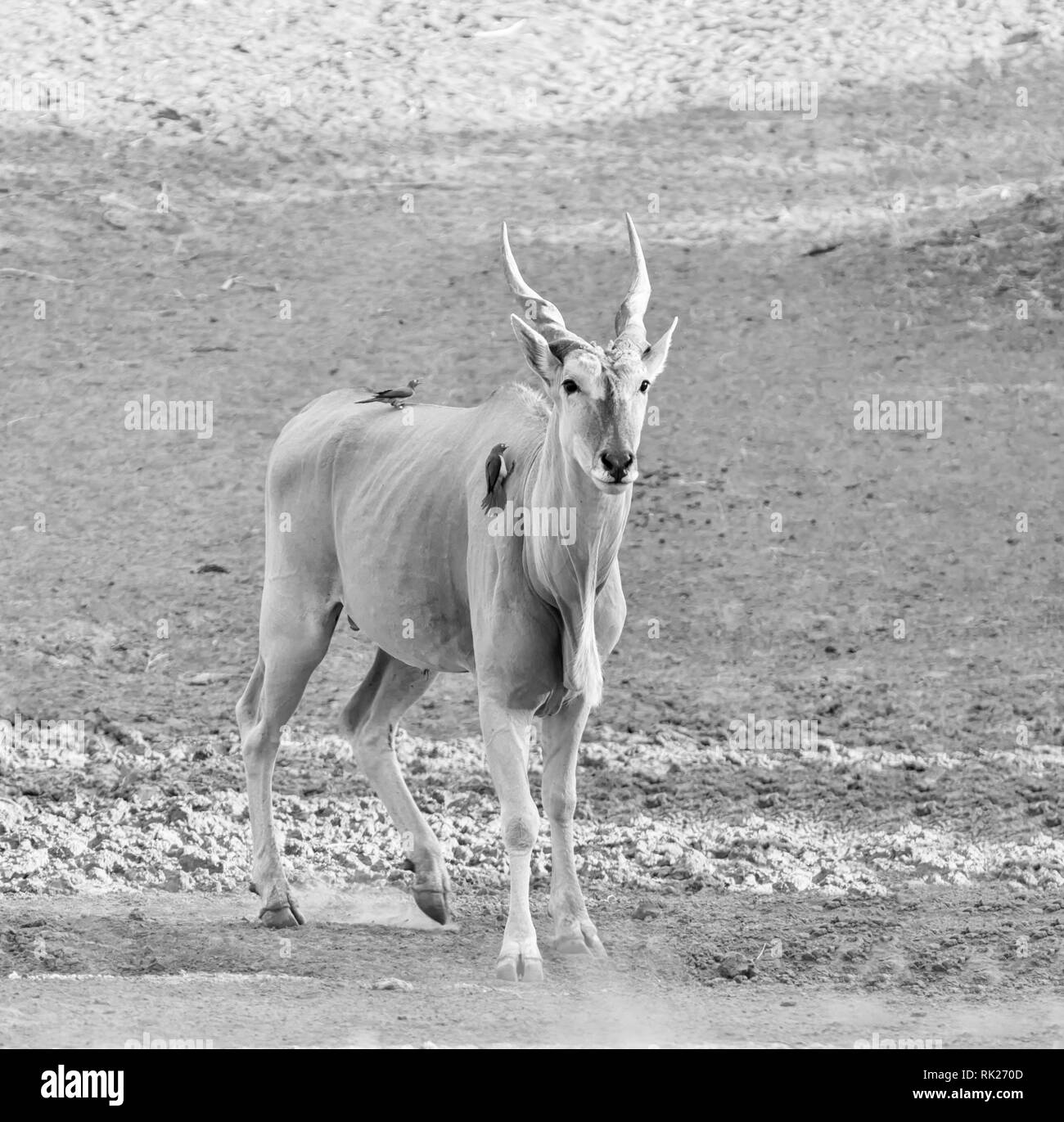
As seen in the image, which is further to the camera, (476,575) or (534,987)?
(476,575)

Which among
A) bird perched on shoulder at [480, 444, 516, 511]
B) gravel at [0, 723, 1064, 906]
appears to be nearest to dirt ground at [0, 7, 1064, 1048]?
gravel at [0, 723, 1064, 906]

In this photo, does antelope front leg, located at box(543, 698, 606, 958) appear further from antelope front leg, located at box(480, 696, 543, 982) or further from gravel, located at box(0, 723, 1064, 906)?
gravel, located at box(0, 723, 1064, 906)

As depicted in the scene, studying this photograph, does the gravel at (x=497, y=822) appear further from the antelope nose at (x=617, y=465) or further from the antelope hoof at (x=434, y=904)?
the antelope nose at (x=617, y=465)

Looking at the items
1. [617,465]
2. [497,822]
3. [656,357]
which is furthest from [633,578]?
[617,465]

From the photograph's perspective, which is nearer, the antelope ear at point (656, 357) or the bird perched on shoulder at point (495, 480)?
the antelope ear at point (656, 357)

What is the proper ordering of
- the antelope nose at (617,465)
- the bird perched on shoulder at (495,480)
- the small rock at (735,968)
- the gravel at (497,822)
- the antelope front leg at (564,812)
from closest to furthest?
the antelope nose at (617,465), the small rock at (735,968), the bird perched on shoulder at (495,480), the antelope front leg at (564,812), the gravel at (497,822)

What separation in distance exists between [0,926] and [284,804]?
1823 mm

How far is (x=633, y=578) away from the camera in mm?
11727

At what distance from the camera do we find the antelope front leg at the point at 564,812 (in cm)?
706

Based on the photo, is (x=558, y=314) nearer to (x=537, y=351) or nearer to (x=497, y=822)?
(x=537, y=351)

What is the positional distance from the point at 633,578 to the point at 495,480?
16.0ft

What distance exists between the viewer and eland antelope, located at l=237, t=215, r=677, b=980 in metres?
6.46

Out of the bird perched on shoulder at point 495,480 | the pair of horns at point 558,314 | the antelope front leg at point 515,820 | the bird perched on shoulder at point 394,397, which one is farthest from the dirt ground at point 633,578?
the pair of horns at point 558,314

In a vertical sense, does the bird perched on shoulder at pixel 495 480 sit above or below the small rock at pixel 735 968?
above
